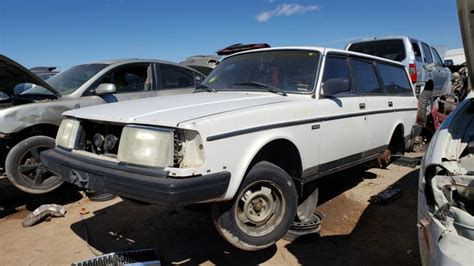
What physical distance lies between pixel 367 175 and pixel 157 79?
3.44 m

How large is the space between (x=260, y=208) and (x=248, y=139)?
58 centimetres

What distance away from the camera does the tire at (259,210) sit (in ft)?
9.56

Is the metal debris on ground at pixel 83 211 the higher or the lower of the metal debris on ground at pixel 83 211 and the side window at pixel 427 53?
the lower

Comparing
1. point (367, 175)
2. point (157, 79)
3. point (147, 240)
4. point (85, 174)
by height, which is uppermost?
point (157, 79)

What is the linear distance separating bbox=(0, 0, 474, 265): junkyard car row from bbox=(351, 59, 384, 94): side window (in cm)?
2

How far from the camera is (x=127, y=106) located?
3.33 metres

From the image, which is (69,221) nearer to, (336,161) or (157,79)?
(157,79)

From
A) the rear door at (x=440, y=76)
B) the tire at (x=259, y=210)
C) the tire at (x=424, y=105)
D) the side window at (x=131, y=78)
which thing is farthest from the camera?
the rear door at (x=440, y=76)

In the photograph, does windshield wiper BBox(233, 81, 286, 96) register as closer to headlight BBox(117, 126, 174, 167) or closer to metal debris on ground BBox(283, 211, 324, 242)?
metal debris on ground BBox(283, 211, 324, 242)

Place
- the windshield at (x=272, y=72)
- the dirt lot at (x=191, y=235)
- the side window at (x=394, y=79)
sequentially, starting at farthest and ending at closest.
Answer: the side window at (x=394, y=79) → the windshield at (x=272, y=72) → the dirt lot at (x=191, y=235)

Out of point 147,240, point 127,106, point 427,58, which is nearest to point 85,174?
point 127,106

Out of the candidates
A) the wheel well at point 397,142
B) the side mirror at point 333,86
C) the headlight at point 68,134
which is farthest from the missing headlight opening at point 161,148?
the wheel well at point 397,142

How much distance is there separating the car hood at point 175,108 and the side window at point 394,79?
2.18 m

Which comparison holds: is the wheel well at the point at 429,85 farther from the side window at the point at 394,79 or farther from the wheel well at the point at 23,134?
the wheel well at the point at 23,134
